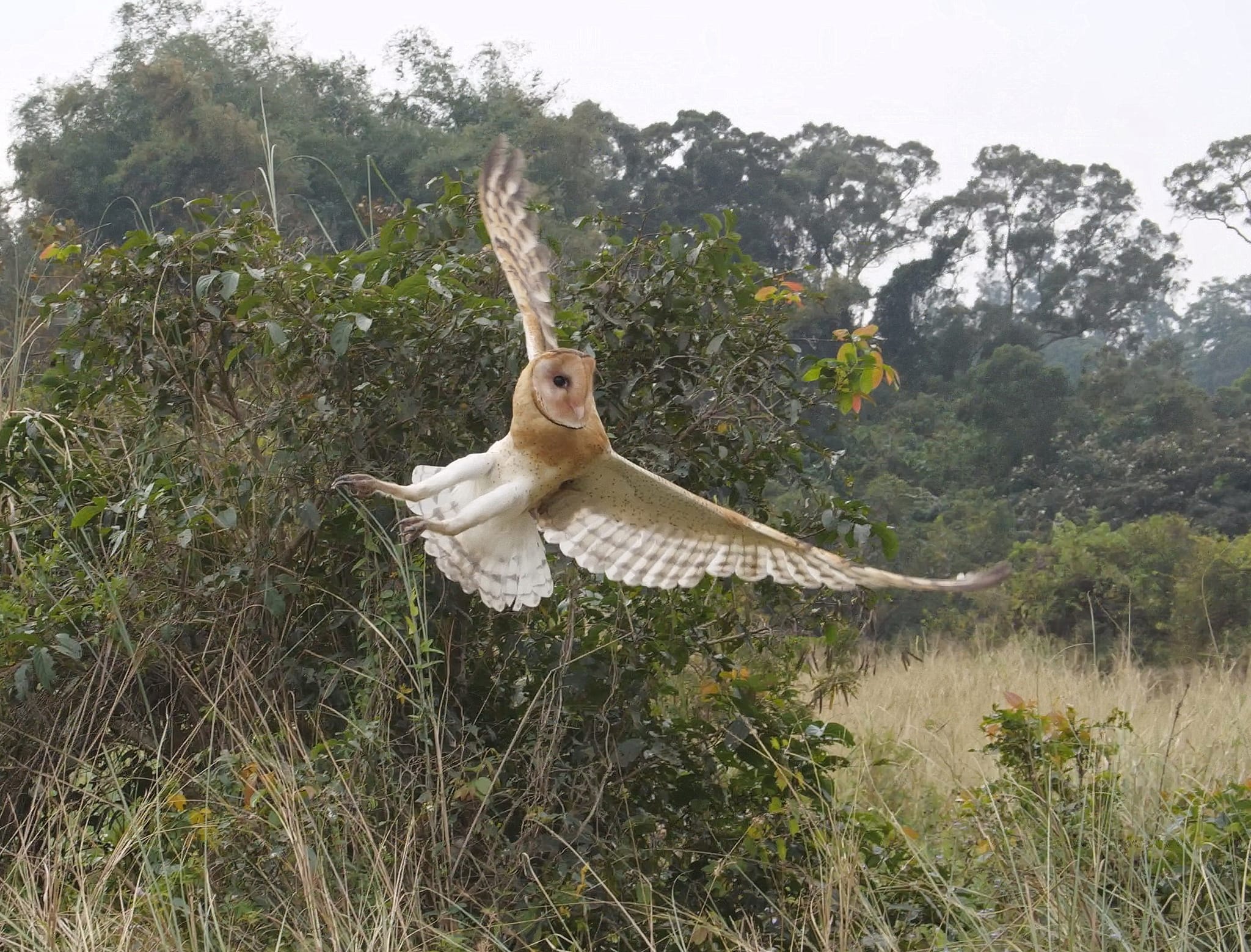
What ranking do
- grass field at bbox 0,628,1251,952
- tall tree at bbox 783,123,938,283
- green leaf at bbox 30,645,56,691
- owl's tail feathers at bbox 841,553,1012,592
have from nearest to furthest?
owl's tail feathers at bbox 841,553,1012,592 → grass field at bbox 0,628,1251,952 → green leaf at bbox 30,645,56,691 → tall tree at bbox 783,123,938,283

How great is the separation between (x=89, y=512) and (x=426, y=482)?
3.24 ft

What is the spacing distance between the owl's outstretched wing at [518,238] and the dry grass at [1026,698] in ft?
4.19

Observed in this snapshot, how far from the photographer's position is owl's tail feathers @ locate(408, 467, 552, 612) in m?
3.10

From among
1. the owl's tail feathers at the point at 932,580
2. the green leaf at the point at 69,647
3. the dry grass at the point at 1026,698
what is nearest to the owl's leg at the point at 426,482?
the green leaf at the point at 69,647

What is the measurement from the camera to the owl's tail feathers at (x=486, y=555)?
3096 millimetres

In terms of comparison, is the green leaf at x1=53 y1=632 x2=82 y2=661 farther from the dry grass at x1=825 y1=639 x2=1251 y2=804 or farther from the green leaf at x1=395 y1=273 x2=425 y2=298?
the dry grass at x1=825 y1=639 x2=1251 y2=804

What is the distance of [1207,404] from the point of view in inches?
658

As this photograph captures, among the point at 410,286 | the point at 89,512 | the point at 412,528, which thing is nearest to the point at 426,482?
the point at 412,528

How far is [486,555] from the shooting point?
3207 millimetres

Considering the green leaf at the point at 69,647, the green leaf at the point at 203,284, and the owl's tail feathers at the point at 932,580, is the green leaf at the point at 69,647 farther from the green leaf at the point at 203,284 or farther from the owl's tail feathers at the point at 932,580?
the owl's tail feathers at the point at 932,580

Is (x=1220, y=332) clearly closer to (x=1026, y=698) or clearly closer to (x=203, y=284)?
(x=1026, y=698)

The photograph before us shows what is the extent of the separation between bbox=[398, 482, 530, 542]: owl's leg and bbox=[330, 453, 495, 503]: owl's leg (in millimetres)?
53

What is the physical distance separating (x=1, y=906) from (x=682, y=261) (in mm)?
2216

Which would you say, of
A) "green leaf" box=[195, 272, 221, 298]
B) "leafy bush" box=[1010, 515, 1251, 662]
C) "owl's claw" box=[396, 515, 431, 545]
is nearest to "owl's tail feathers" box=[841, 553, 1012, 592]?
"owl's claw" box=[396, 515, 431, 545]
